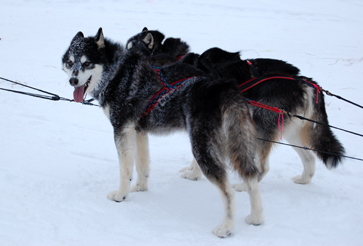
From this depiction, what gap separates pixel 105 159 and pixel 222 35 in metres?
9.21

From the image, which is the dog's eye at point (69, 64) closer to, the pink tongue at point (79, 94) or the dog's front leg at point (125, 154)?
the pink tongue at point (79, 94)

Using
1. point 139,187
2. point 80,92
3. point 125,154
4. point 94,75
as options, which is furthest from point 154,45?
point 139,187

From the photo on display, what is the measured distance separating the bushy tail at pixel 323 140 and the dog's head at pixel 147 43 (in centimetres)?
254

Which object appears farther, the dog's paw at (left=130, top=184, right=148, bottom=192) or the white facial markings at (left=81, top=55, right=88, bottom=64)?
the dog's paw at (left=130, top=184, right=148, bottom=192)

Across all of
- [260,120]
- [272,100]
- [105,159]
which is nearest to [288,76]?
[272,100]

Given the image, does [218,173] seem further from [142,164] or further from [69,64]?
[69,64]

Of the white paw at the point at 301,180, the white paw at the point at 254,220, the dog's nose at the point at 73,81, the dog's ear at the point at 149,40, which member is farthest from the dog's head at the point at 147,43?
the white paw at the point at 254,220

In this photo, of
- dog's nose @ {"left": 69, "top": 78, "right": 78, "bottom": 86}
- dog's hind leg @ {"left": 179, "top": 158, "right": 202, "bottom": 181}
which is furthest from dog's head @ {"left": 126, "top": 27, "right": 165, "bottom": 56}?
dog's hind leg @ {"left": 179, "top": 158, "right": 202, "bottom": 181}

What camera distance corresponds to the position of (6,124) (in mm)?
5930

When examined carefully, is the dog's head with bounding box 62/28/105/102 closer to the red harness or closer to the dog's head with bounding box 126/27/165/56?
the red harness

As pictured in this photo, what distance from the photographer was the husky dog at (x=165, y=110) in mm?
3256

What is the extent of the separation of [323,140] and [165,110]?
1.68 metres

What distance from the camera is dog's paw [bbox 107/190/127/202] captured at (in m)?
3.91

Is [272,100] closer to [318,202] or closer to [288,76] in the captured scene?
[288,76]
